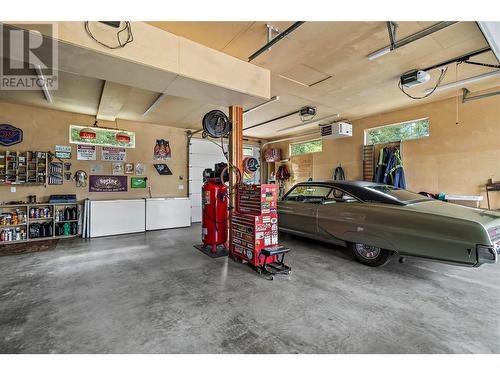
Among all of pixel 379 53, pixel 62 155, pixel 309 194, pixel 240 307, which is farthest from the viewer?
pixel 62 155

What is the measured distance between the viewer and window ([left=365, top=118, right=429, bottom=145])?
17.9ft

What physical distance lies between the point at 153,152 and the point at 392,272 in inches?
250

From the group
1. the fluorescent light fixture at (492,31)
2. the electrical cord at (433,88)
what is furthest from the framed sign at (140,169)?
the fluorescent light fixture at (492,31)

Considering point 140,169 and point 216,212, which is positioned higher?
point 140,169

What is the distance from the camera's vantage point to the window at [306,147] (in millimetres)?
7734

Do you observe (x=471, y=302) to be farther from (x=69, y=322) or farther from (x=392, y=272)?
(x=69, y=322)

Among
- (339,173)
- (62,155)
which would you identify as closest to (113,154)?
(62,155)

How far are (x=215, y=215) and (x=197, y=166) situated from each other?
4011mm

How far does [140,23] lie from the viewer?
2592 millimetres

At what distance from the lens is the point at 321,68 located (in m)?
3.70

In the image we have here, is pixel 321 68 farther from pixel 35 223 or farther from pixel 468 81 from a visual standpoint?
pixel 35 223

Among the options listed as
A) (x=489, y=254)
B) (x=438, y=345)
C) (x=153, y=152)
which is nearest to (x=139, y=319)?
(x=438, y=345)

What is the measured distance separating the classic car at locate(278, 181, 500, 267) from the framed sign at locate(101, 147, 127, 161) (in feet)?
15.2

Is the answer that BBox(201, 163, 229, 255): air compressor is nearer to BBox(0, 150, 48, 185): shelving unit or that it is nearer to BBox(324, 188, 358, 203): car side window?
BBox(324, 188, 358, 203): car side window
